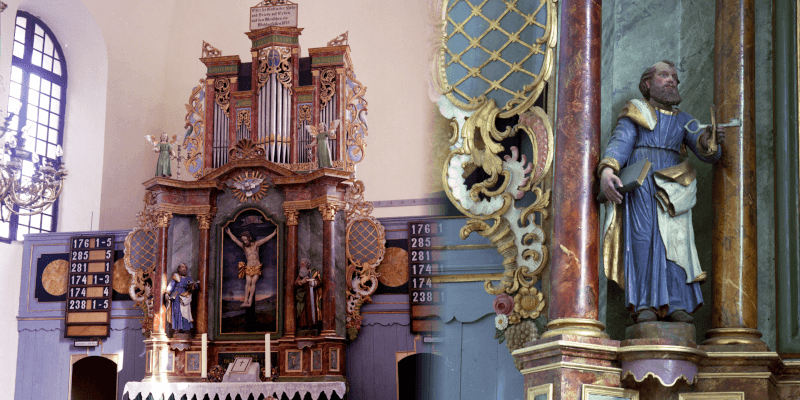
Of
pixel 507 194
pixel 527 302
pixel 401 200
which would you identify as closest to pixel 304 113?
pixel 401 200

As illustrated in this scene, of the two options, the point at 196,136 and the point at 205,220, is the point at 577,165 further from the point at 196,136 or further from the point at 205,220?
the point at 196,136

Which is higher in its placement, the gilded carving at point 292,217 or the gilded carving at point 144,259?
the gilded carving at point 292,217

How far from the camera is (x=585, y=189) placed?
4238 mm

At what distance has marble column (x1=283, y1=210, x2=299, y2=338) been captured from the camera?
11.0 m

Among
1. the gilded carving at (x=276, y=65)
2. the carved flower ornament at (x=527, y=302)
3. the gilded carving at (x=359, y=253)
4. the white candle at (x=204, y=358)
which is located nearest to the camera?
the carved flower ornament at (x=527, y=302)

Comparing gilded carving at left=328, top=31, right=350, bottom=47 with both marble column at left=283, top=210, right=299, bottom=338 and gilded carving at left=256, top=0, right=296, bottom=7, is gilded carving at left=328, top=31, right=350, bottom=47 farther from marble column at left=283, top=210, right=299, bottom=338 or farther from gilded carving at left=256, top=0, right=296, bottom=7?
marble column at left=283, top=210, right=299, bottom=338

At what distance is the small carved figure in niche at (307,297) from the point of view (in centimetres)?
1084

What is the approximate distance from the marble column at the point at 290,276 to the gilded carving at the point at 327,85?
64.3 inches

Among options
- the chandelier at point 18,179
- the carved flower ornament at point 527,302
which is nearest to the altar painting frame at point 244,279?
the chandelier at point 18,179

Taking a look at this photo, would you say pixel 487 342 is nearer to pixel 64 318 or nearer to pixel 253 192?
pixel 253 192

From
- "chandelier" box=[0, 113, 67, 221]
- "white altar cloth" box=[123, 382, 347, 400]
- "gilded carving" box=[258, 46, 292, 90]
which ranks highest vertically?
"gilded carving" box=[258, 46, 292, 90]

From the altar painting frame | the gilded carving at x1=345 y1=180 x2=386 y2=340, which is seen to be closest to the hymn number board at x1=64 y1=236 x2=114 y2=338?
the altar painting frame

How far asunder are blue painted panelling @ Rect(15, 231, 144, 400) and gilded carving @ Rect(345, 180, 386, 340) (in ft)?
9.60

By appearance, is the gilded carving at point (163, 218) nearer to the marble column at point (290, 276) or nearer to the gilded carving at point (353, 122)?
the marble column at point (290, 276)
